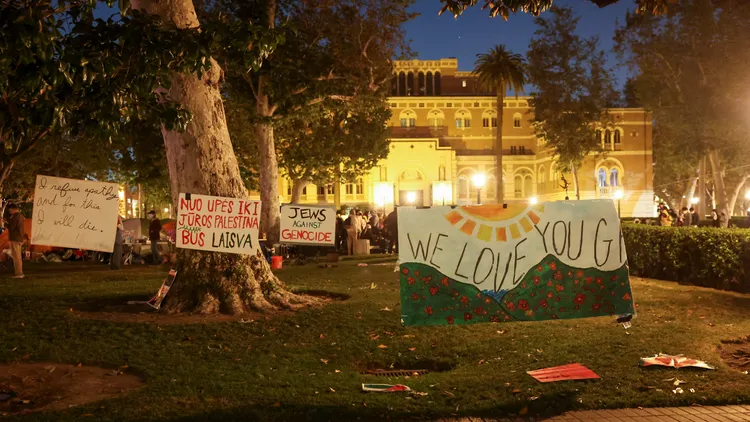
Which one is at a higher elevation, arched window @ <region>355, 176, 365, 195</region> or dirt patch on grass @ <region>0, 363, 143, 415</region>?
arched window @ <region>355, 176, 365, 195</region>

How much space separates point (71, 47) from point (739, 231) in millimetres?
14093

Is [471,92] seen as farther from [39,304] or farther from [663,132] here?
[39,304]

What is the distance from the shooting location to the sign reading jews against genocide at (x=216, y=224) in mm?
11219

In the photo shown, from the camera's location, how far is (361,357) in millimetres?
8688

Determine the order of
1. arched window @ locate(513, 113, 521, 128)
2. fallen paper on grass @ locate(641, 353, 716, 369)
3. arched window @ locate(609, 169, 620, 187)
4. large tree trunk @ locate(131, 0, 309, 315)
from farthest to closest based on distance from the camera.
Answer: arched window @ locate(513, 113, 521, 128), arched window @ locate(609, 169, 620, 187), large tree trunk @ locate(131, 0, 309, 315), fallen paper on grass @ locate(641, 353, 716, 369)

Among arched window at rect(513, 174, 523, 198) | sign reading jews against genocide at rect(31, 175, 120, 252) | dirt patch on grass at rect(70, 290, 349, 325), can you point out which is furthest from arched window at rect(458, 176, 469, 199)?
sign reading jews against genocide at rect(31, 175, 120, 252)

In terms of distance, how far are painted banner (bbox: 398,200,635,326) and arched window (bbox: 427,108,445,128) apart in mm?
65468

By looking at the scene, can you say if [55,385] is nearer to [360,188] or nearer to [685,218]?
[685,218]

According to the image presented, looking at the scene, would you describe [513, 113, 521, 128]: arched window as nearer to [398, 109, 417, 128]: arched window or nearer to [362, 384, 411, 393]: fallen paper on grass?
[398, 109, 417, 128]: arched window

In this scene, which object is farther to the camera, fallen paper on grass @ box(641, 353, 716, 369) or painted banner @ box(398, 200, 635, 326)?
fallen paper on grass @ box(641, 353, 716, 369)

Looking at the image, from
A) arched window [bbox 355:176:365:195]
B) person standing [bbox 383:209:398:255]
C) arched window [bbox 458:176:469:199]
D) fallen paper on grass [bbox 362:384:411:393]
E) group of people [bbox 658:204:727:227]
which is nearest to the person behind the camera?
fallen paper on grass [bbox 362:384:411:393]

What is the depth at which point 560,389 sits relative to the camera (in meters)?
6.65

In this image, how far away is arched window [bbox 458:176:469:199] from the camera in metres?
68.6

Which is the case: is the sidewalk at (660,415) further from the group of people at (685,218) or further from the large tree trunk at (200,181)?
the group of people at (685,218)
